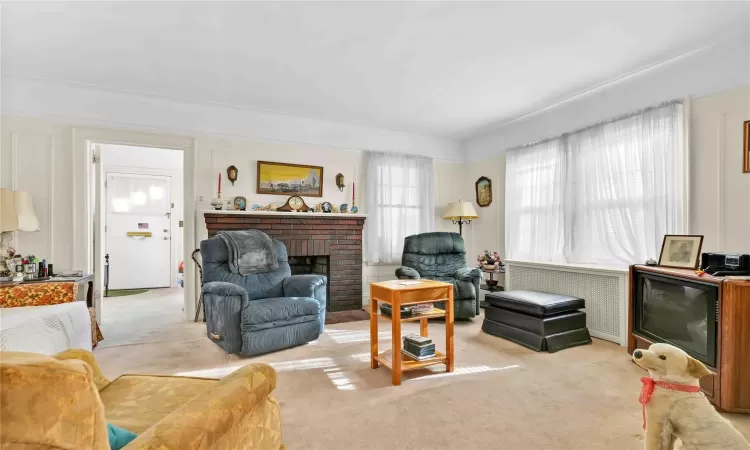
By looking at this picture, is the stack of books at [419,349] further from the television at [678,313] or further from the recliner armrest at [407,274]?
the television at [678,313]

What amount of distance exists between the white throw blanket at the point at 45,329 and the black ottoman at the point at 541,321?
3.24 m

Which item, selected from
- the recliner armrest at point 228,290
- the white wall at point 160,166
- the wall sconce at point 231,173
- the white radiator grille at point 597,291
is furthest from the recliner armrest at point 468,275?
the white wall at point 160,166

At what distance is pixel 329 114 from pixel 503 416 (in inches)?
146

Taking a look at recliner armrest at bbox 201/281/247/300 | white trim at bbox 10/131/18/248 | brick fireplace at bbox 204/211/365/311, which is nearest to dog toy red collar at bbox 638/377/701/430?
recliner armrest at bbox 201/281/247/300

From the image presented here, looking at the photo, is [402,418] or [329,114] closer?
[402,418]

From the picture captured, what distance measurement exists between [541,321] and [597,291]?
0.82 m

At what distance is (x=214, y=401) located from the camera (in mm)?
958

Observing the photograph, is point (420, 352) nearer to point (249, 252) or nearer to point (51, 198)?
point (249, 252)

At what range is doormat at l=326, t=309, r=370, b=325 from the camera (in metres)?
4.19

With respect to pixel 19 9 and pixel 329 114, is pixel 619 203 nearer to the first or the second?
pixel 329 114

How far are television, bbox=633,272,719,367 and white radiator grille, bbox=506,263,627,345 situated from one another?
42cm

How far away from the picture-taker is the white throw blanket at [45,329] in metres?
1.90

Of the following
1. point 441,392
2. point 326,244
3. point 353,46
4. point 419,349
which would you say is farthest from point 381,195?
point 441,392

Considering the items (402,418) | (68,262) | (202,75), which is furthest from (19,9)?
(402,418)
